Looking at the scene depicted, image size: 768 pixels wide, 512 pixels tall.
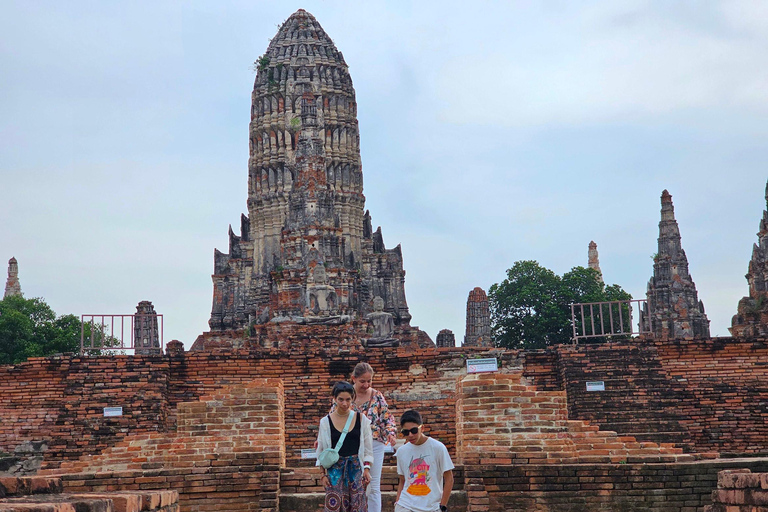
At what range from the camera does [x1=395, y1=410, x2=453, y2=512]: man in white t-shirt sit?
9.67m

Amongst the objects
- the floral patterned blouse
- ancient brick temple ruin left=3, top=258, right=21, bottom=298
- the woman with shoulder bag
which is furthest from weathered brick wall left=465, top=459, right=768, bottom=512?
ancient brick temple ruin left=3, top=258, right=21, bottom=298

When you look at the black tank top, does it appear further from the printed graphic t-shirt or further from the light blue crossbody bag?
the printed graphic t-shirt

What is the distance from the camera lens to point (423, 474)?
9750 mm

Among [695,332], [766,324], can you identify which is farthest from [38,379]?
[695,332]

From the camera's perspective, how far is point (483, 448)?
45.1 feet

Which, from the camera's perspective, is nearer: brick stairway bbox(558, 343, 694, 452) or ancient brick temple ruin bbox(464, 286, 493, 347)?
brick stairway bbox(558, 343, 694, 452)

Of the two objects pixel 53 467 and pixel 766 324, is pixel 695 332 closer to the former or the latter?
pixel 766 324

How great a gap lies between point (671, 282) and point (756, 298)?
31.4 feet

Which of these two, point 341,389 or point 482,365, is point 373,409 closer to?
point 341,389

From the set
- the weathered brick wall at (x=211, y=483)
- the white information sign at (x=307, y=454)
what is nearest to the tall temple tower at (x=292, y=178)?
the white information sign at (x=307, y=454)

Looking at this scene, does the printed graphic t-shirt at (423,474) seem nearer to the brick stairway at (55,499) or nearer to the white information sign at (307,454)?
the brick stairway at (55,499)

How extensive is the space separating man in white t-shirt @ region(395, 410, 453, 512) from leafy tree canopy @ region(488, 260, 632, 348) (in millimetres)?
43428

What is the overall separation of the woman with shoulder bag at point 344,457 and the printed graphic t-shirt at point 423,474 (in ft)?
1.07

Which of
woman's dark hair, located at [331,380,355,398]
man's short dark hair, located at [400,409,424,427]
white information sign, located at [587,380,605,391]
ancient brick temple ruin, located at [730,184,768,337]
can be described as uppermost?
ancient brick temple ruin, located at [730,184,768,337]
